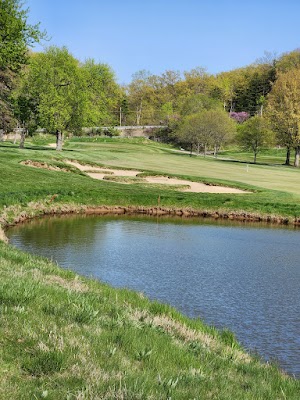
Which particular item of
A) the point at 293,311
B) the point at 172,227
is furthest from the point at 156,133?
the point at 293,311

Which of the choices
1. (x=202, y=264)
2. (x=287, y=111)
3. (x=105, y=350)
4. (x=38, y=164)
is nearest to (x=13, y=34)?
(x=38, y=164)

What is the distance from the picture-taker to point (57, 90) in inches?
2795

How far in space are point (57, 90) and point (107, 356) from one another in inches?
2714

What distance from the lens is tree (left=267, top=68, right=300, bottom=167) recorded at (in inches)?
3291

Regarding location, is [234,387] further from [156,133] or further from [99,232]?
[156,133]

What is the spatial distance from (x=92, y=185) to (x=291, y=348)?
30.2 meters

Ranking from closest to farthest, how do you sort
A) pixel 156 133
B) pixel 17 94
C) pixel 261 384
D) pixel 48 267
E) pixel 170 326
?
pixel 261 384
pixel 170 326
pixel 48 267
pixel 17 94
pixel 156 133

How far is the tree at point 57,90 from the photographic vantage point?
225 feet

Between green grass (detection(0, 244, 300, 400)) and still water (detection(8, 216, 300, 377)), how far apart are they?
3.04m

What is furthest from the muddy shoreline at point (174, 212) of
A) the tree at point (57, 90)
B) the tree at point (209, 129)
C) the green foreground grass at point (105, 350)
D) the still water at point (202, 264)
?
the tree at point (209, 129)

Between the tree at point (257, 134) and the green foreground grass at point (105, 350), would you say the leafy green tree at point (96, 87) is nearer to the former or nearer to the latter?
the tree at point (257, 134)

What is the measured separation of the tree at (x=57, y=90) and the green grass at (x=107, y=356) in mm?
61143

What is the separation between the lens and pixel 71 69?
236 ft

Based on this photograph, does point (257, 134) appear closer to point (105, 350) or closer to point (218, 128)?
point (218, 128)
